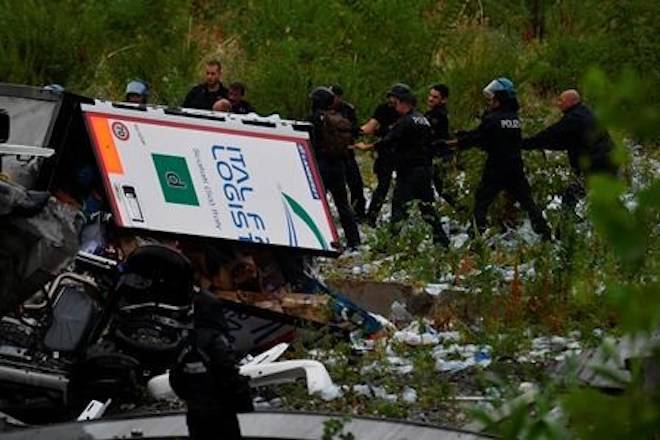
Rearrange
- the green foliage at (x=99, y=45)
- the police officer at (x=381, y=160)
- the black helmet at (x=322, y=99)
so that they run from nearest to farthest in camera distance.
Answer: the black helmet at (x=322, y=99), the police officer at (x=381, y=160), the green foliage at (x=99, y=45)

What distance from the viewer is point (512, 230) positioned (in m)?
14.8

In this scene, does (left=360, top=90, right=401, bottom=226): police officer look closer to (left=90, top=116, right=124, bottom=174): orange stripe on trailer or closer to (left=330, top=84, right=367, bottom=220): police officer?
(left=330, top=84, right=367, bottom=220): police officer

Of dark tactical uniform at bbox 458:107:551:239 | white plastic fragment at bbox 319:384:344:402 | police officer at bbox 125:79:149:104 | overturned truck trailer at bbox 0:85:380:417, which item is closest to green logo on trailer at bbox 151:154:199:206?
overturned truck trailer at bbox 0:85:380:417

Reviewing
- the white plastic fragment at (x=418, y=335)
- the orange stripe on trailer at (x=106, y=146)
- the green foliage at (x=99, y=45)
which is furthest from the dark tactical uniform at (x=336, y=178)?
the green foliage at (x=99, y=45)

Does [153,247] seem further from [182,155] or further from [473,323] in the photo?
[473,323]

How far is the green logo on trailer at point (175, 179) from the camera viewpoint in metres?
10.5

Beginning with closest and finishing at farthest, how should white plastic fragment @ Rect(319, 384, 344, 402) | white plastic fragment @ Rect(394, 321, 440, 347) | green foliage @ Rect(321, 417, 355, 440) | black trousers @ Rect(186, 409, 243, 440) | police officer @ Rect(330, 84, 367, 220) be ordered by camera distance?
1. black trousers @ Rect(186, 409, 243, 440)
2. green foliage @ Rect(321, 417, 355, 440)
3. white plastic fragment @ Rect(319, 384, 344, 402)
4. white plastic fragment @ Rect(394, 321, 440, 347)
5. police officer @ Rect(330, 84, 367, 220)

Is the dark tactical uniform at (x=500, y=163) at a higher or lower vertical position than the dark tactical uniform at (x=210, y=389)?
lower

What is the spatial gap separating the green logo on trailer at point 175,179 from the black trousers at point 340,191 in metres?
4.32

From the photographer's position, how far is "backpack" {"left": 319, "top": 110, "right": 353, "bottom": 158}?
15586mm

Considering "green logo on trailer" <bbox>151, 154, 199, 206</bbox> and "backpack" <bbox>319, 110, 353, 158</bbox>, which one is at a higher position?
"green logo on trailer" <bbox>151, 154, 199, 206</bbox>

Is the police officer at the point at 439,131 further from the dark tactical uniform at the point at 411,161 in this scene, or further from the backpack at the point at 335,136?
the dark tactical uniform at the point at 411,161

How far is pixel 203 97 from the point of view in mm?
16547

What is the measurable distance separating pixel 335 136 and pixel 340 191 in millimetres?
549
